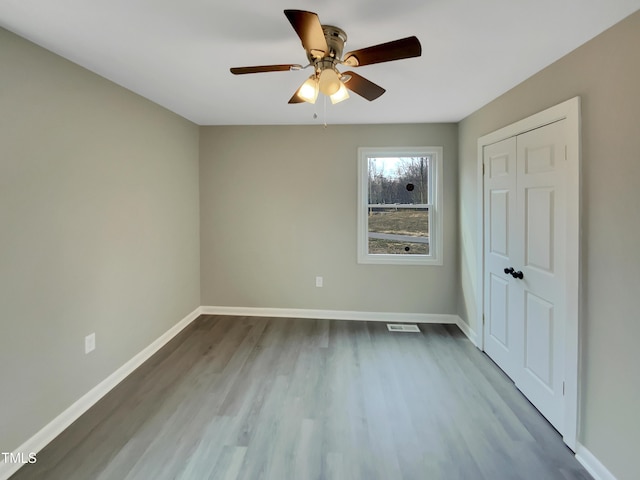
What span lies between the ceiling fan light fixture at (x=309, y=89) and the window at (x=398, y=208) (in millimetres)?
1918

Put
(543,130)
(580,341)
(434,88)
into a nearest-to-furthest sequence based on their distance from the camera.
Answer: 1. (580,341)
2. (543,130)
3. (434,88)

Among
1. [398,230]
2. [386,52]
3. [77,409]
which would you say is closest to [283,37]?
[386,52]

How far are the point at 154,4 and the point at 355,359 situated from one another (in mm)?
2921

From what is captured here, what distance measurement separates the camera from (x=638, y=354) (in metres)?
1.47

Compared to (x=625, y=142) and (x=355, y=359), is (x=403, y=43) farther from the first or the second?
(x=355, y=359)

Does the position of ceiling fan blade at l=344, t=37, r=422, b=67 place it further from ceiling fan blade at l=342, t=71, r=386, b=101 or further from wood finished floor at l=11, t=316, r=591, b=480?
wood finished floor at l=11, t=316, r=591, b=480

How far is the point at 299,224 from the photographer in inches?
153

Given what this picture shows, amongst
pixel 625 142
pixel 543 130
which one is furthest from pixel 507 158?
pixel 625 142

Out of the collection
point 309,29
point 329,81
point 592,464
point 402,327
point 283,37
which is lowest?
point 592,464

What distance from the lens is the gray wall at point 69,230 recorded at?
5.65 feet

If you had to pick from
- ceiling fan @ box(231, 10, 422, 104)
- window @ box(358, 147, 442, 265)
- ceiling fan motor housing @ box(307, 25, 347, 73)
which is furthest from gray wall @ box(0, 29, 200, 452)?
window @ box(358, 147, 442, 265)

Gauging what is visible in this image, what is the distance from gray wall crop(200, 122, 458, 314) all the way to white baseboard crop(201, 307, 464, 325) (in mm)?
62

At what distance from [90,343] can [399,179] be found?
11.4ft

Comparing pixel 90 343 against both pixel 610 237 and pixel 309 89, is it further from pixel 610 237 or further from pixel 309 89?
pixel 610 237
